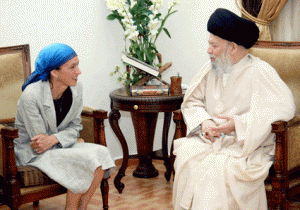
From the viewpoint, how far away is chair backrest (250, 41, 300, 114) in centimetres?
384

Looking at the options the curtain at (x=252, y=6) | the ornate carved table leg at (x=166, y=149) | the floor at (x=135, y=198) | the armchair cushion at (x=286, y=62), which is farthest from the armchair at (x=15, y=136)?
the curtain at (x=252, y=6)

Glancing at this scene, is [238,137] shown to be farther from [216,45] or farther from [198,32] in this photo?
[198,32]

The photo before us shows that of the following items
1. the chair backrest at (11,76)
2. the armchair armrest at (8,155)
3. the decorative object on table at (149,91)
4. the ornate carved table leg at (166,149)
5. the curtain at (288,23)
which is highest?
the curtain at (288,23)

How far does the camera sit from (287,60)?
3857 mm

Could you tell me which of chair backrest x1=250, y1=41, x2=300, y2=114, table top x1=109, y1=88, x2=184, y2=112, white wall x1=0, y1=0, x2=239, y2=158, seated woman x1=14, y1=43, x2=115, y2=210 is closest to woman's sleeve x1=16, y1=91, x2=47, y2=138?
seated woman x1=14, y1=43, x2=115, y2=210

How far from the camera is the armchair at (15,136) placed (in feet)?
10.7

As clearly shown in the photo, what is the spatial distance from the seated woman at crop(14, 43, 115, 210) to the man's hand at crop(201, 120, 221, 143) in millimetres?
718

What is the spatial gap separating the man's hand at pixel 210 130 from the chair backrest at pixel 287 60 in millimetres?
769

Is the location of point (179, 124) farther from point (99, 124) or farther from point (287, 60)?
point (287, 60)

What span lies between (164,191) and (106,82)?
1381mm

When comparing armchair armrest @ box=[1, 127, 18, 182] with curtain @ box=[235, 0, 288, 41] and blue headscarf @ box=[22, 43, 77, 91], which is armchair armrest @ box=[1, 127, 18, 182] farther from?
curtain @ box=[235, 0, 288, 41]

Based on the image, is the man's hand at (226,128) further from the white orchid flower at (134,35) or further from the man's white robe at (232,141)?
the white orchid flower at (134,35)

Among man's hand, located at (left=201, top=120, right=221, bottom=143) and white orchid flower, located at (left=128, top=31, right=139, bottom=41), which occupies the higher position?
white orchid flower, located at (left=128, top=31, right=139, bottom=41)

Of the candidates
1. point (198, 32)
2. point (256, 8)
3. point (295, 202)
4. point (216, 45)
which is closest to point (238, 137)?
point (216, 45)
